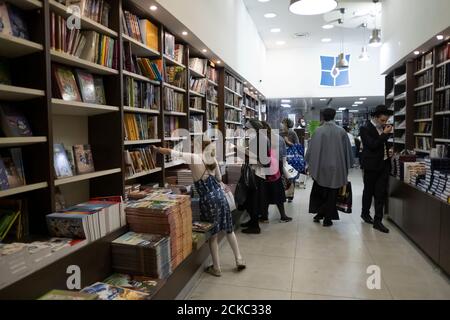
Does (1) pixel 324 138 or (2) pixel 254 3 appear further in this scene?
(2) pixel 254 3

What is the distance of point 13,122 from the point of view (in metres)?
1.81

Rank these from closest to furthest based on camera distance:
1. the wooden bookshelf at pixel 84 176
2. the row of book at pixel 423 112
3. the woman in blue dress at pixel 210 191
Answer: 1. the wooden bookshelf at pixel 84 176
2. the woman in blue dress at pixel 210 191
3. the row of book at pixel 423 112

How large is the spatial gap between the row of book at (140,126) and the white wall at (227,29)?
41.3 inches

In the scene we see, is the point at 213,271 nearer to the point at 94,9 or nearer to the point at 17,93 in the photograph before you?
the point at 17,93

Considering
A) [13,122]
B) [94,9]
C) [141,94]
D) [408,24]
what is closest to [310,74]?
[408,24]

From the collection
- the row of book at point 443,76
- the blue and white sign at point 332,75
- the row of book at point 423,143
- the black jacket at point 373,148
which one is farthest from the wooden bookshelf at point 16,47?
the blue and white sign at point 332,75

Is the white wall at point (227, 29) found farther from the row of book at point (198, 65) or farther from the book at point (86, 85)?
the book at point (86, 85)

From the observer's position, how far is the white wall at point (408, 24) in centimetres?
369

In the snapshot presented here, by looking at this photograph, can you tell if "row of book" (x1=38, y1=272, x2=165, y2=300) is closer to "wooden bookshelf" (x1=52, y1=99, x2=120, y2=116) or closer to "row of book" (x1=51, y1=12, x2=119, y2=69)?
"wooden bookshelf" (x1=52, y1=99, x2=120, y2=116)

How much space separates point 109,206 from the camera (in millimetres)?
2248

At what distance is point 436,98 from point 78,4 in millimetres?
4361
